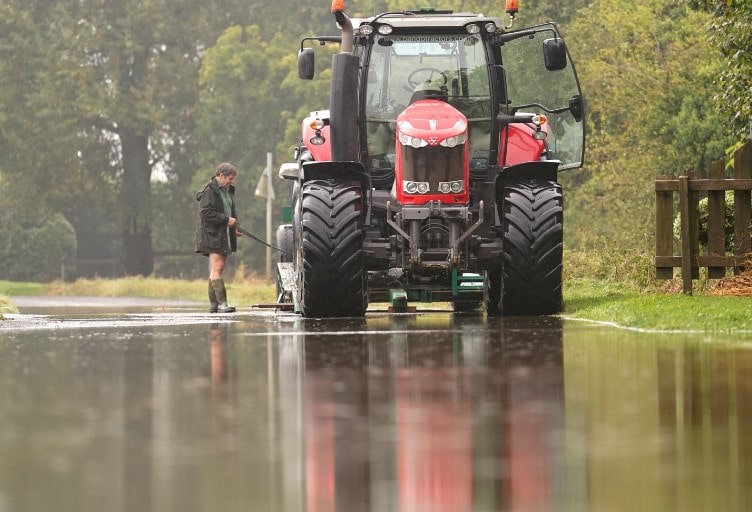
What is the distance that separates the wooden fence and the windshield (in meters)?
2.20

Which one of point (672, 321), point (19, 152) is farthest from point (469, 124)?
point (19, 152)

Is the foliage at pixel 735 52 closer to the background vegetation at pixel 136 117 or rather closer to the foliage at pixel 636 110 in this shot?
the foliage at pixel 636 110

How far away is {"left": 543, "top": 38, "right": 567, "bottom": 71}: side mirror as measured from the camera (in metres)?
19.0

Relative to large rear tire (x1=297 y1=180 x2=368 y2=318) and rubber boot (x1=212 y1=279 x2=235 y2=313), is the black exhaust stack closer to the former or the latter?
large rear tire (x1=297 y1=180 x2=368 y2=318)

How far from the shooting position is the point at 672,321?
15.0m

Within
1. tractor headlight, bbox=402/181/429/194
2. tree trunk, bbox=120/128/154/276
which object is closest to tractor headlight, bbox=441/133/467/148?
tractor headlight, bbox=402/181/429/194

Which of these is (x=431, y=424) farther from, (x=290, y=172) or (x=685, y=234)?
(x=290, y=172)

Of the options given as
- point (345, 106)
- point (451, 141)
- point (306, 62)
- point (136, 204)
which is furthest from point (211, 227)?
point (136, 204)

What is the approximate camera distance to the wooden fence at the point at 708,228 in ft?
65.1

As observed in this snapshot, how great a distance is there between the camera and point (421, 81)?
20.0 meters

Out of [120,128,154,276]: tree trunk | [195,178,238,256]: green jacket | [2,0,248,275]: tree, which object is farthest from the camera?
[120,128,154,276]: tree trunk

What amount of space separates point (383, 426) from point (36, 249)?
63.1m

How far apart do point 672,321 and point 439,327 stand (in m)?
2.60

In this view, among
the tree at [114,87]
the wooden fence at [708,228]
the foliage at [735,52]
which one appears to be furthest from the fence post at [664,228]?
the tree at [114,87]
